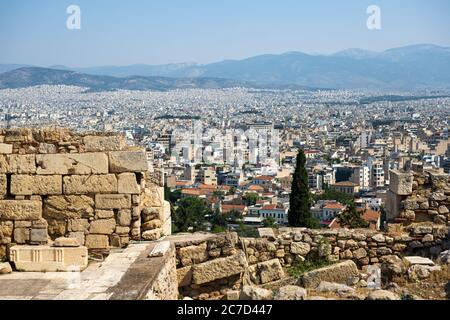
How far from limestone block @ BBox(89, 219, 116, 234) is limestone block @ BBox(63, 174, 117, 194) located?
33cm

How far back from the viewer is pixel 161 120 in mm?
141625

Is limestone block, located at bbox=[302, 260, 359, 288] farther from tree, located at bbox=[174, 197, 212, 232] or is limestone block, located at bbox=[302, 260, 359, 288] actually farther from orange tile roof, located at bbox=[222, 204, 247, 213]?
orange tile roof, located at bbox=[222, 204, 247, 213]

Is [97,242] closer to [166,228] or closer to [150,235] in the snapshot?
[150,235]

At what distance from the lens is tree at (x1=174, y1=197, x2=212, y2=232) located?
34325 millimetres

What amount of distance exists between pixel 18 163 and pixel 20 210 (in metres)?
0.51

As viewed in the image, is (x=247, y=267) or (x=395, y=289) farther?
(x=247, y=267)

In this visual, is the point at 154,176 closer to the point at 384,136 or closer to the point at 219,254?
the point at 219,254

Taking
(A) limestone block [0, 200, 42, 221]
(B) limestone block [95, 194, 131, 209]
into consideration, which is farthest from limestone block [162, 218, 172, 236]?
(A) limestone block [0, 200, 42, 221]

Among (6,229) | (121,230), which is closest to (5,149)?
(6,229)

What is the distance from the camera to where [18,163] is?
6617 millimetres
